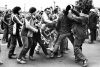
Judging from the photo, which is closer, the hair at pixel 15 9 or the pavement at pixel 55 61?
the pavement at pixel 55 61

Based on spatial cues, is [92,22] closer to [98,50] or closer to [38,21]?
[98,50]

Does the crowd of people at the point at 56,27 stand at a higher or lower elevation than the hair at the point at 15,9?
lower

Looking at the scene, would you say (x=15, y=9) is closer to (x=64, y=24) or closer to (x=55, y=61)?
(x=64, y=24)

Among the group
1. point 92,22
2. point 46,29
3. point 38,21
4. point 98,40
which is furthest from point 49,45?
point 98,40

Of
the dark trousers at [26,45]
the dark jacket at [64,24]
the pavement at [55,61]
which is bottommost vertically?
the pavement at [55,61]

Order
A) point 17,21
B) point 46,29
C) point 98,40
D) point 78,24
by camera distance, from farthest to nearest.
→ 1. point 98,40
2. point 46,29
3. point 17,21
4. point 78,24

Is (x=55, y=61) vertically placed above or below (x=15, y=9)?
below

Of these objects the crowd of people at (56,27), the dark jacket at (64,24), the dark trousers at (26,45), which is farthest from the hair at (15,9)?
the dark jacket at (64,24)

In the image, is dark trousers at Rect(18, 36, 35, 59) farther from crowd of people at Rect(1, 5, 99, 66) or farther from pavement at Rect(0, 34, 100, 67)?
pavement at Rect(0, 34, 100, 67)

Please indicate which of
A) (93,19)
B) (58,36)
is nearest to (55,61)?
(58,36)

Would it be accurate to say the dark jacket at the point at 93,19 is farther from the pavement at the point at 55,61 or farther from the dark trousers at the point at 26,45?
the dark trousers at the point at 26,45

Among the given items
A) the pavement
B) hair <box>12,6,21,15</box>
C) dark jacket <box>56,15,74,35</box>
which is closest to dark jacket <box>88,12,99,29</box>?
the pavement

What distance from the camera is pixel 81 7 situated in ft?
22.9

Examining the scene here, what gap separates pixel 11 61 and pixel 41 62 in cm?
108
